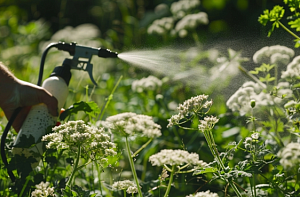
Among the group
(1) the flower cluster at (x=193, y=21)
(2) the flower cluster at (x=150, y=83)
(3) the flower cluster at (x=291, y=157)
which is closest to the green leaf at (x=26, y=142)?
(3) the flower cluster at (x=291, y=157)

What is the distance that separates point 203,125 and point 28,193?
78cm

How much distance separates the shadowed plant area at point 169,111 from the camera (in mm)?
1278

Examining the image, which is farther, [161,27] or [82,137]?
[161,27]

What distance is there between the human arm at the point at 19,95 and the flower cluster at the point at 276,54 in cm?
99

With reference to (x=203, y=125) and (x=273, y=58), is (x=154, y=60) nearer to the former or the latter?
(x=273, y=58)

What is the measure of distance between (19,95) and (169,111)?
4.07 feet

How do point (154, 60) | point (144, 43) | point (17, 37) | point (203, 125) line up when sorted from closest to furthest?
point (203, 125), point (154, 60), point (144, 43), point (17, 37)

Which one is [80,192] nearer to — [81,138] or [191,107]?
[81,138]

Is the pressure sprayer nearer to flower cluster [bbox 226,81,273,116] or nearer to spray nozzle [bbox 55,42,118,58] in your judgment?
spray nozzle [bbox 55,42,118,58]

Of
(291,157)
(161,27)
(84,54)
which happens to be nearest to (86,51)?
(84,54)

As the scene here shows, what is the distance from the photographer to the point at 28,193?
149cm

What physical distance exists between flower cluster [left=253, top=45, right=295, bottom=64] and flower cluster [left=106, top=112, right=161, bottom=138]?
743mm

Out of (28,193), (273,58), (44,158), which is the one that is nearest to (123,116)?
(44,158)

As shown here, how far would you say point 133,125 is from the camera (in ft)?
3.99
